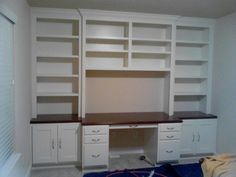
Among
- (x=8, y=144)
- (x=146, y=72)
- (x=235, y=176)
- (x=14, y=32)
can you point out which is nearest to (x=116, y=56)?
(x=146, y=72)

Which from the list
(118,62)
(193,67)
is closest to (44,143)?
(118,62)

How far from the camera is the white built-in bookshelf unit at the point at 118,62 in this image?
11.2 ft

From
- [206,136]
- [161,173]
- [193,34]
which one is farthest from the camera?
[193,34]

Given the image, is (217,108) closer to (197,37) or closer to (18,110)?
(197,37)

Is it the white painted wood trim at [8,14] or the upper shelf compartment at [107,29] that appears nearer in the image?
the white painted wood trim at [8,14]

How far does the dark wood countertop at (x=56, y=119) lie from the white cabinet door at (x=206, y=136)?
2.05 m

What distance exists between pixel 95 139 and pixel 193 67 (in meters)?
2.26

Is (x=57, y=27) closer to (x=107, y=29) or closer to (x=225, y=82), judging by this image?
(x=107, y=29)

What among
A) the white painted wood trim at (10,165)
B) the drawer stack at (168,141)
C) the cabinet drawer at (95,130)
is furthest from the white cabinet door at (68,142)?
the drawer stack at (168,141)

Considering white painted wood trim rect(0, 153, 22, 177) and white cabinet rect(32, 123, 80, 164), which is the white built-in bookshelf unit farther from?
white painted wood trim rect(0, 153, 22, 177)

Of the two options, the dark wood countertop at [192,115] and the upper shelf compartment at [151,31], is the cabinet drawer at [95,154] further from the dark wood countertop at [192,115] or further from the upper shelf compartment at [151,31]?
the upper shelf compartment at [151,31]

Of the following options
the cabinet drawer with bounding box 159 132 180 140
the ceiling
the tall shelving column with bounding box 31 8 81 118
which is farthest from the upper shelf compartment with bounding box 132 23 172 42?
the cabinet drawer with bounding box 159 132 180 140

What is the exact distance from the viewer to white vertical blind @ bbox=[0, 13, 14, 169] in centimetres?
202

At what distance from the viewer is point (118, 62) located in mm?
3797
